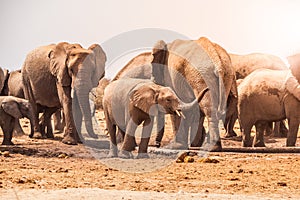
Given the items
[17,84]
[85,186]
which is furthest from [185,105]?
[17,84]

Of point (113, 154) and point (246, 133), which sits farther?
point (246, 133)

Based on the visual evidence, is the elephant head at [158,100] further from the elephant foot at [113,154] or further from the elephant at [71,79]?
the elephant at [71,79]

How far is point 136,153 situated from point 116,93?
3.76 ft

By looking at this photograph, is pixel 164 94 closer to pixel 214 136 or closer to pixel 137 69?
pixel 214 136

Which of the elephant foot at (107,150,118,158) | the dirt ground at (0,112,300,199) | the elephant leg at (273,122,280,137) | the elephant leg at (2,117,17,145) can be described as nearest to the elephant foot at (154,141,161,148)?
the dirt ground at (0,112,300,199)

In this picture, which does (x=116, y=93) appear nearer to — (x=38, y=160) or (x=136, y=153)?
(x=136, y=153)

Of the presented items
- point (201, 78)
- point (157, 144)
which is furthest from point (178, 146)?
point (201, 78)

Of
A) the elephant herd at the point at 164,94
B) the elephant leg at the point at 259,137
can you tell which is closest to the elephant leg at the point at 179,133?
the elephant herd at the point at 164,94

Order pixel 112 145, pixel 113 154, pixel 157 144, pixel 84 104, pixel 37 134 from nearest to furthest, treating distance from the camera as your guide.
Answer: pixel 113 154 < pixel 112 145 < pixel 157 144 < pixel 84 104 < pixel 37 134

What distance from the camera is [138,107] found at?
11836mm

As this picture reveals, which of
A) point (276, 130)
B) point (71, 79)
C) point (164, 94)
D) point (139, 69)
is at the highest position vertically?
point (164, 94)

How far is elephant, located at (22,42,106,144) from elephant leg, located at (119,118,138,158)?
3.34 metres

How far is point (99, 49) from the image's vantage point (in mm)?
16250

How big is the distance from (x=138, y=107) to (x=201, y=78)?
1.70m
